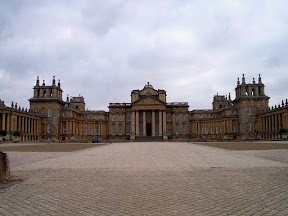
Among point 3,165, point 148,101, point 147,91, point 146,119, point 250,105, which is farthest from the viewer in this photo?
point 147,91

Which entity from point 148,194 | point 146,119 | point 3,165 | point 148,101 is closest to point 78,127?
point 146,119

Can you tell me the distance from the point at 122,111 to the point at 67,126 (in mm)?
18247

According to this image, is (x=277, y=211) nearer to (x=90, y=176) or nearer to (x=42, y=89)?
(x=90, y=176)

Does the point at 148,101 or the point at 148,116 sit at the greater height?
the point at 148,101

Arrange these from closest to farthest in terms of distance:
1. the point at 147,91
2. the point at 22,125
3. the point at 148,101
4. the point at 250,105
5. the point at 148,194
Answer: the point at 148,194
the point at 22,125
the point at 250,105
the point at 148,101
the point at 147,91

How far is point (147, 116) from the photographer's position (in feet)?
277

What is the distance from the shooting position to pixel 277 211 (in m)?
6.23

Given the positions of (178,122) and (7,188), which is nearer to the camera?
(7,188)

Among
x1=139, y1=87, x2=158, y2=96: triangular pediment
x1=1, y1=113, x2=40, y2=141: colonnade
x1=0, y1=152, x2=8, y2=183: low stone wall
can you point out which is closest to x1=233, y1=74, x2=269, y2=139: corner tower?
x1=139, y1=87, x2=158, y2=96: triangular pediment

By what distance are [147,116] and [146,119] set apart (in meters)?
1.03

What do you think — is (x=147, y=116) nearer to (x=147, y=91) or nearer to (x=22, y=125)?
(x=147, y=91)

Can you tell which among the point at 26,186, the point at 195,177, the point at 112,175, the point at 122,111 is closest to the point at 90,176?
the point at 112,175

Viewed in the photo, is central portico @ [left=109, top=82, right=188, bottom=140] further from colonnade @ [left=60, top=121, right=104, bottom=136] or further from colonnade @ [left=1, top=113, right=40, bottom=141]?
colonnade @ [left=1, top=113, right=40, bottom=141]

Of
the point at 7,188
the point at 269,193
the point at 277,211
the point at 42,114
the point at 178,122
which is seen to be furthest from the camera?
the point at 178,122
